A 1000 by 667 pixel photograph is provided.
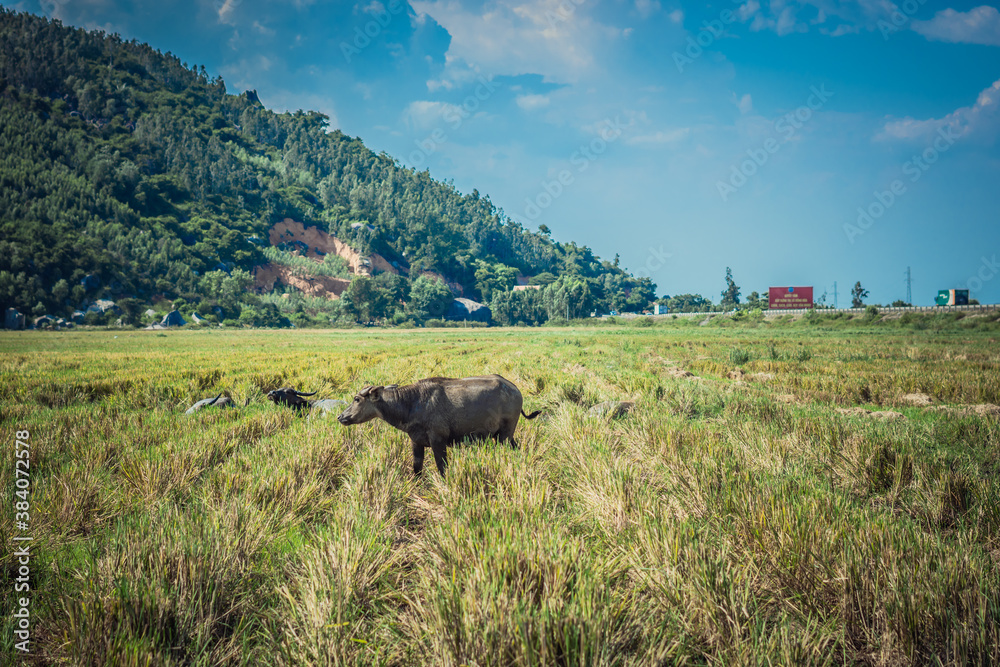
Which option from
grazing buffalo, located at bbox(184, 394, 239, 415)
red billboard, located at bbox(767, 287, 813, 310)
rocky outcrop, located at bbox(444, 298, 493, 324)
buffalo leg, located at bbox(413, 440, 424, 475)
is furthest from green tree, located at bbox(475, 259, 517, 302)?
buffalo leg, located at bbox(413, 440, 424, 475)

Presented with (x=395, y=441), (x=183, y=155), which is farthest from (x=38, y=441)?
(x=183, y=155)

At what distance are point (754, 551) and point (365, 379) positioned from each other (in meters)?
11.9

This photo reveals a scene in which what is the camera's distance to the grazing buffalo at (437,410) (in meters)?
5.45

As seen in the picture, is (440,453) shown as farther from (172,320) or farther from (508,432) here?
(172,320)

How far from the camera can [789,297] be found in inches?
4491

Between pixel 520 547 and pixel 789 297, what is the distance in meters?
137

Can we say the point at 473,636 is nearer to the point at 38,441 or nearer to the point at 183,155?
the point at 38,441

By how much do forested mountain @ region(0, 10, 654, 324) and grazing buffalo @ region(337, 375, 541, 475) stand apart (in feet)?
308

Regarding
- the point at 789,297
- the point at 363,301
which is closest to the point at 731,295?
the point at 789,297

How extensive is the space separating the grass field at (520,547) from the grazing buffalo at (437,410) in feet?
1.28

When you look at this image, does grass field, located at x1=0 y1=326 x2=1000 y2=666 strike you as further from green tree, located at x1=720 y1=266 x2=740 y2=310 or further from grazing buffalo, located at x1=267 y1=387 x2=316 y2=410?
green tree, located at x1=720 y1=266 x2=740 y2=310

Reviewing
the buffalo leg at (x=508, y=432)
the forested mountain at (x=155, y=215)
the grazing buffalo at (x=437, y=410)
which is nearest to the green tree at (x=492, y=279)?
the forested mountain at (x=155, y=215)

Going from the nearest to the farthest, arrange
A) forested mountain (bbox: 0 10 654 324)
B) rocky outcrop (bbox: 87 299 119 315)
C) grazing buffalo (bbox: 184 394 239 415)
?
grazing buffalo (bbox: 184 394 239 415)
rocky outcrop (bbox: 87 299 119 315)
forested mountain (bbox: 0 10 654 324)

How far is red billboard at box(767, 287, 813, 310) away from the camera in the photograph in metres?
111
